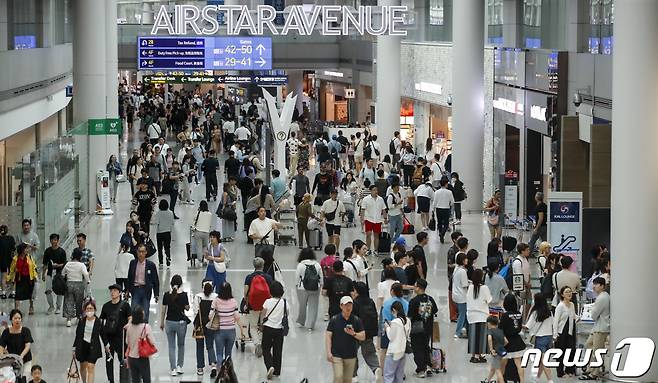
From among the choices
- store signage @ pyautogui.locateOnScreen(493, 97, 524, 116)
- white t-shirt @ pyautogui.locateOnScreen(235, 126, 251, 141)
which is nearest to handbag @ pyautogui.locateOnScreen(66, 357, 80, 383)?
store signage @ pyautogui.locateOnScreen(493, 97, 524, 116)

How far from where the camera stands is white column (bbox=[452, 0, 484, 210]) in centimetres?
3491

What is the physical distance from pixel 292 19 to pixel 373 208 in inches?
513

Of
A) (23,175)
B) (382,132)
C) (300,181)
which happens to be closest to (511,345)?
(23,175)

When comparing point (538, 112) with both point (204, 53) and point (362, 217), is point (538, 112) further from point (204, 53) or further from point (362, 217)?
point (204, 53)

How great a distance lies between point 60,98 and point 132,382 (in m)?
29.1

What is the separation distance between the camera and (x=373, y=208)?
26391 mm

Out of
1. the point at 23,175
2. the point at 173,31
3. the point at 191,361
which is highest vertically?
the point at 173,31

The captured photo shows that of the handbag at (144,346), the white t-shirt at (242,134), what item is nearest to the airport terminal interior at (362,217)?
the handbag at (144,346)

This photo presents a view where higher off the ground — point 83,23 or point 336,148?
point 83,23

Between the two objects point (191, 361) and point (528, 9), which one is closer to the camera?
point (191, 361)

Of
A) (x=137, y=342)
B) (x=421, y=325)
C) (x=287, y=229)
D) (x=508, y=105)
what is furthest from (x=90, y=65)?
(x=137, y=342)

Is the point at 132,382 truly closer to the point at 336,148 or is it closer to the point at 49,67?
the point at 49,67

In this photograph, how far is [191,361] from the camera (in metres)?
18.5

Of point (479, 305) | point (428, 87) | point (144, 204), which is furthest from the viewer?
point (428, 87)
